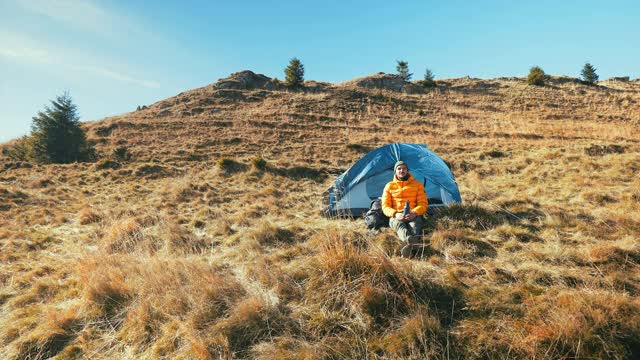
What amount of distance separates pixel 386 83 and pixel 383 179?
36.5 metres

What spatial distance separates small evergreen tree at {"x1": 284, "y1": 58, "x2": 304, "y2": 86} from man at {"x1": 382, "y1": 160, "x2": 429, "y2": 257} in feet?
120

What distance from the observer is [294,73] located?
40.8m

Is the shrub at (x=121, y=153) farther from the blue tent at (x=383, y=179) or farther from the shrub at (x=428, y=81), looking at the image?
the shrub at (x=428, y=81)

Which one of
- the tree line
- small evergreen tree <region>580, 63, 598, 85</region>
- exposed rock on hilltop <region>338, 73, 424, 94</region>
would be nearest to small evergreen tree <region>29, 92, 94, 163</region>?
the tree line

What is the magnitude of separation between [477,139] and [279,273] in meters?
18.2

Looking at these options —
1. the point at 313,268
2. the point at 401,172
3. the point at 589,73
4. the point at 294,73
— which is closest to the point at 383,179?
the point at 401,172

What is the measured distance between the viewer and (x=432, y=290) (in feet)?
12.4

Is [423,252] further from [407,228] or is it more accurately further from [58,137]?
[58,137]

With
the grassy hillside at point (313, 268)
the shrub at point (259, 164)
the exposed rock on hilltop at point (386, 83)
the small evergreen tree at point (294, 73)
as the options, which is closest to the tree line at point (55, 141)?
A: the grassy hillside at point (313, 268)

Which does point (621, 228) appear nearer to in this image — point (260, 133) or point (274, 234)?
point (274, 234)

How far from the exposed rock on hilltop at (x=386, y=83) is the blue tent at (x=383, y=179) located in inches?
1323

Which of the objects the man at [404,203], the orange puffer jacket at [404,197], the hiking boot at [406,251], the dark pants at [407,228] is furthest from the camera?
the orange puffer jacket at [404,197]

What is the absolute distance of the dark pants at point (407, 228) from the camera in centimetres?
548

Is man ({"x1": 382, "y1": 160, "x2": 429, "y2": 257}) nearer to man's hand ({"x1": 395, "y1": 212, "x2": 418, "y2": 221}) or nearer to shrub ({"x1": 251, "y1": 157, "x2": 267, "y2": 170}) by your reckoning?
man's hand ({"x1": 395, "y1": 212, "x2": 418, "y2": 221})
